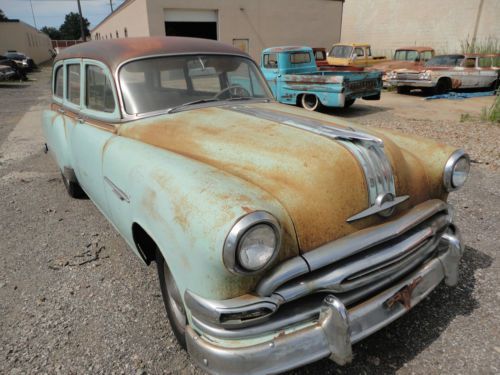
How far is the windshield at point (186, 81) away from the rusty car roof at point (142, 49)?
0.21 ft

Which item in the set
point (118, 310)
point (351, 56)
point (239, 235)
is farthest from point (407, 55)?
point (239, 235)

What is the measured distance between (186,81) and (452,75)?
39.3ft

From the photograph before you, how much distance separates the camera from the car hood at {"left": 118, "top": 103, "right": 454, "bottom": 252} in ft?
6.07

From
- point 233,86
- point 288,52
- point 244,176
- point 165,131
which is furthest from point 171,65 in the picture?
point 288,52

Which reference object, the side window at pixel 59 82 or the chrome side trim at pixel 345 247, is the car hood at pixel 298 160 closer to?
the chrome side trim at pixel 345 247

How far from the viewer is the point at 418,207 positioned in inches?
85.4

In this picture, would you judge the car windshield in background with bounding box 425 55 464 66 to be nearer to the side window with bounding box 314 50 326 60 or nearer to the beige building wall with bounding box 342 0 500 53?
the side window with bounding box 314 50 326 60

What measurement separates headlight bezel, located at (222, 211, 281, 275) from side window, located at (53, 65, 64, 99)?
3.39 metres

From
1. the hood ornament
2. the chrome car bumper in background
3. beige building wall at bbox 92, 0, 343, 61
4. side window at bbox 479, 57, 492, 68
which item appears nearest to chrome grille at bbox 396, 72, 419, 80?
side window at bbox 479, 57, 492, 68

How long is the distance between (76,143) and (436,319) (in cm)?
309

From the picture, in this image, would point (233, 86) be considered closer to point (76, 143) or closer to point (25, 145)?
point (76, 143)

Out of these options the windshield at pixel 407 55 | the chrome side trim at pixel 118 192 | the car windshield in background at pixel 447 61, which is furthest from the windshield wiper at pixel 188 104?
the windshield at pixel 407 55

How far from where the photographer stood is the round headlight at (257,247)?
153cm

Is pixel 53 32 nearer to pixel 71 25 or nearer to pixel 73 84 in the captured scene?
pixel 71 25
